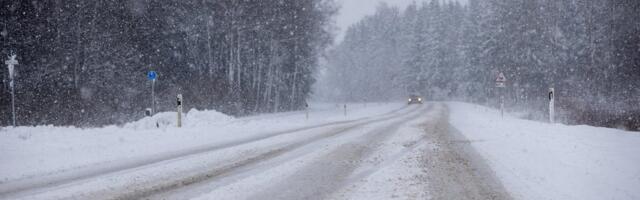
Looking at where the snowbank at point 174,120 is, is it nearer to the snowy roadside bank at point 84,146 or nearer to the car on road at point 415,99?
the snowy roadside bank at point 84,146

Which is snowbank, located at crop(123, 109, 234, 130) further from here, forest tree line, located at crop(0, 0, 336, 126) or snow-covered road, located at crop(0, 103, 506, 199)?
snow-covered road, located at crop(0, 103, 506, 199)

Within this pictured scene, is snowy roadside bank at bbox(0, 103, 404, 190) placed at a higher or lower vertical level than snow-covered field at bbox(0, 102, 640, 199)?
higher

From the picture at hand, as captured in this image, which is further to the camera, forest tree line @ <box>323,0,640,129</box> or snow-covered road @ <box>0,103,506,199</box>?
forest tree line @ <box>323,0,640,129</box>

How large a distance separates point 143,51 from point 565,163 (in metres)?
→ 29.4

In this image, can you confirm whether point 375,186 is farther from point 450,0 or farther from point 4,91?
point 450,0

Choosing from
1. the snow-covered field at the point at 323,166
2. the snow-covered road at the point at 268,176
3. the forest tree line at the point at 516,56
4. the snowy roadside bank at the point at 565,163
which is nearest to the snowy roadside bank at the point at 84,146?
the snow-covered field at the point at 323,166

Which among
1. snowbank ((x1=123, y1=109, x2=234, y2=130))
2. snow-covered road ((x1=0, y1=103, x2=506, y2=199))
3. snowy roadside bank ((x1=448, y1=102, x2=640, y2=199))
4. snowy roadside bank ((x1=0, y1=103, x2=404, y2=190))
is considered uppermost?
snowbank ((x1=123, y1=109, x2=234, y2=130))

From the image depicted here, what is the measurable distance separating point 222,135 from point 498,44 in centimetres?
5014

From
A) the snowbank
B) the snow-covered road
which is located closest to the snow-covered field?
the snow-covered road

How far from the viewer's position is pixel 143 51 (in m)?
32.4

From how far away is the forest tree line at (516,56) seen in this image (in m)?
41.3

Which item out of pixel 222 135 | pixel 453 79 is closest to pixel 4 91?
pixel 222 135

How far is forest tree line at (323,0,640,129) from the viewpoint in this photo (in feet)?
136

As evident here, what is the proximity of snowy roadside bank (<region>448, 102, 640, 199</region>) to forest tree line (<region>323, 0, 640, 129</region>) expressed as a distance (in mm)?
10354
